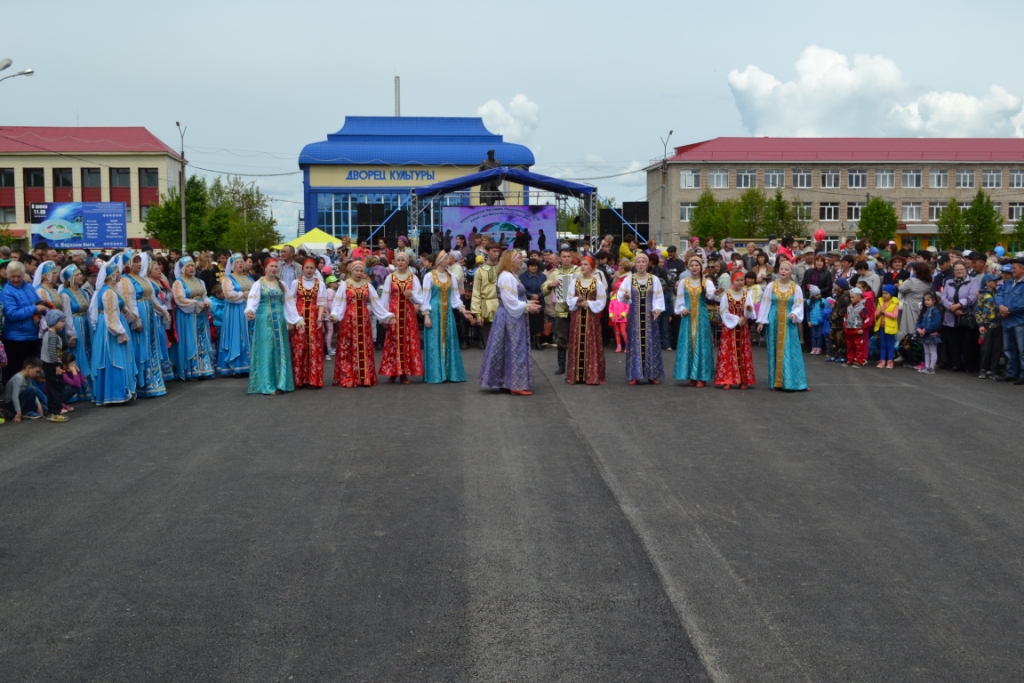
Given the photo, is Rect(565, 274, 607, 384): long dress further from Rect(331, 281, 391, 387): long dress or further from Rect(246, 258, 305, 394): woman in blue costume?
Rect(246, 258, 305, 394): woman in blue costume

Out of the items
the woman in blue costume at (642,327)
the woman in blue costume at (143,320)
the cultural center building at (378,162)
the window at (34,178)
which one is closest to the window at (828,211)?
the cultural center building at (378,162)

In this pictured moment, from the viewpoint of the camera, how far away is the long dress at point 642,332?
13.8 meters

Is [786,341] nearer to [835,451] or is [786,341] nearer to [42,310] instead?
[835,451]

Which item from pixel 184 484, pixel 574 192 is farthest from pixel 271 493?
pixel 574 192

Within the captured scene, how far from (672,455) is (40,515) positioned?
4.78 meters

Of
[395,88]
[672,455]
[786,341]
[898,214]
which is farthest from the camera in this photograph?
[898,214]

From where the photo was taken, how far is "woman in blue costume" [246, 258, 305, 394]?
13.2 m

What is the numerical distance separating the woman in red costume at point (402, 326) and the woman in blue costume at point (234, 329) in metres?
2.33

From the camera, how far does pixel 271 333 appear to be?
525 inches

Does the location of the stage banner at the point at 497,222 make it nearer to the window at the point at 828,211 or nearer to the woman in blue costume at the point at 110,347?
the woman in blue costume at the point at 110,347

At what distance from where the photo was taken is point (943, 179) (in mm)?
88125

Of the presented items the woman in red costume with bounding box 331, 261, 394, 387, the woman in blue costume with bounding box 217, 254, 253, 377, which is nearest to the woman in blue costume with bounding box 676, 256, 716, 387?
the woman in red costume with bounding box 331, 261, 394, 387

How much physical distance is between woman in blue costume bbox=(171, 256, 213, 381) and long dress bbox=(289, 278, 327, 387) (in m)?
1.69

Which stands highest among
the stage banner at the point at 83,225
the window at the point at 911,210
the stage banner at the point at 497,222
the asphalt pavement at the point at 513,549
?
the window at the point at 911,210
